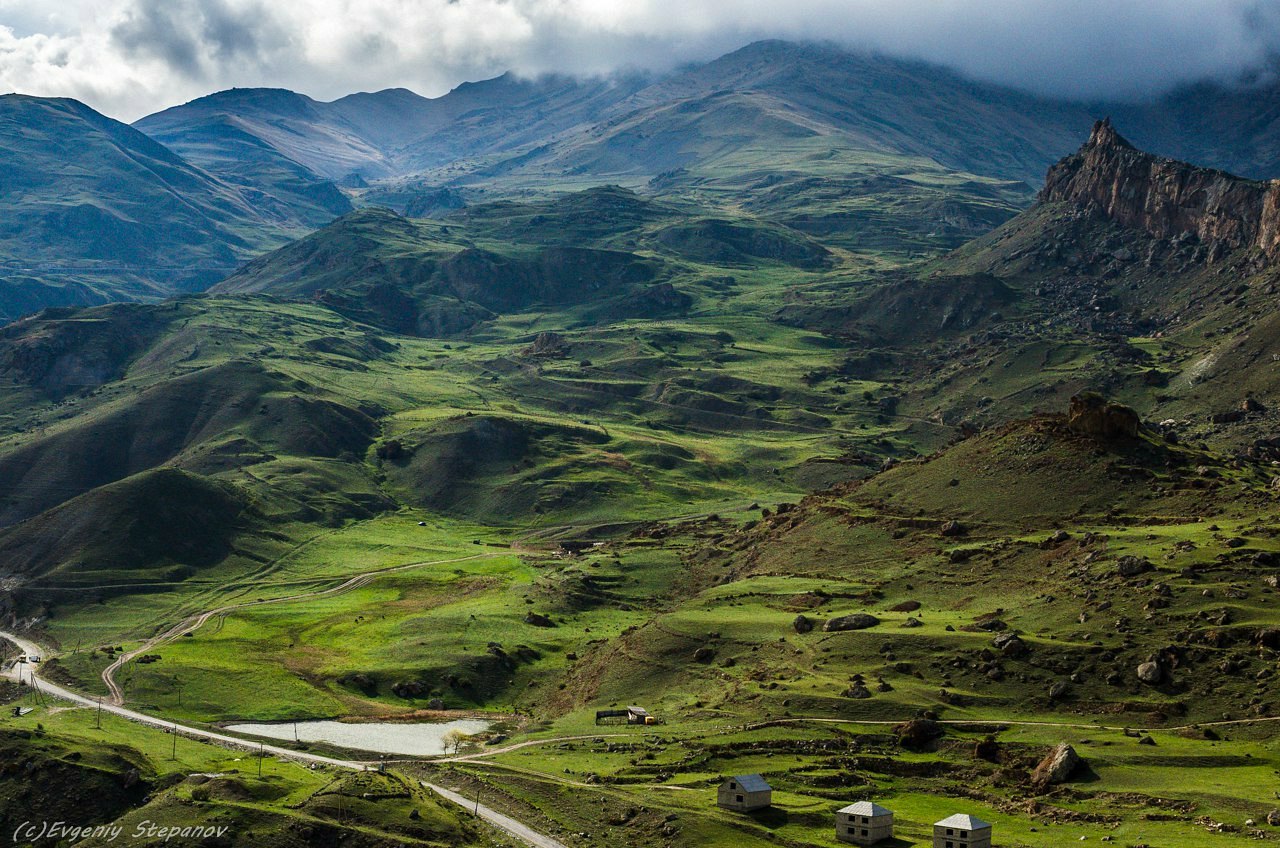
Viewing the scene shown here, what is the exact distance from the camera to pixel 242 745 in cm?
15500

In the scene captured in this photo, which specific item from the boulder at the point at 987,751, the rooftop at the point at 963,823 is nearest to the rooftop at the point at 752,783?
the rooftop at the point at 963,823

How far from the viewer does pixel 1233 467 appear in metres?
197

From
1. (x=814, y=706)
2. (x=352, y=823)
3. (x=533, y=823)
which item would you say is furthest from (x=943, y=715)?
(x=352, y=823)

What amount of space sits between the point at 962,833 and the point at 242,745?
88753 mm

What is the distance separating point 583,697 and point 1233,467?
342ft

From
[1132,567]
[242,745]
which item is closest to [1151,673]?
[1132,567]

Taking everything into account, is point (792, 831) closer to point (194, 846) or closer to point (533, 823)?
point (533, 823)

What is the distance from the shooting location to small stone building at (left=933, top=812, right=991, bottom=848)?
10375cm

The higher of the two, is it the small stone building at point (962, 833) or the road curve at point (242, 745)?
the small stone building at point (962, 833)

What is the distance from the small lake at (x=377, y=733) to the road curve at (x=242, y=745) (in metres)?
5.04

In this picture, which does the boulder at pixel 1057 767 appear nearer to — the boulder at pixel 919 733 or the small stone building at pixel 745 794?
the boulder at pixel 919 733

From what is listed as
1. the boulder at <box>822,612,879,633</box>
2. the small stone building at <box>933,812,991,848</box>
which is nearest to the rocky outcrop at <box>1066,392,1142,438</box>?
the boulder at <box>822,612,879,633</box>

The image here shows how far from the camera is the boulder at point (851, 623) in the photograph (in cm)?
16312

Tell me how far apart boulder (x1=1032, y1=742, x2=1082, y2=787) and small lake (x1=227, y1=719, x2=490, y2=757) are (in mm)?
67504
